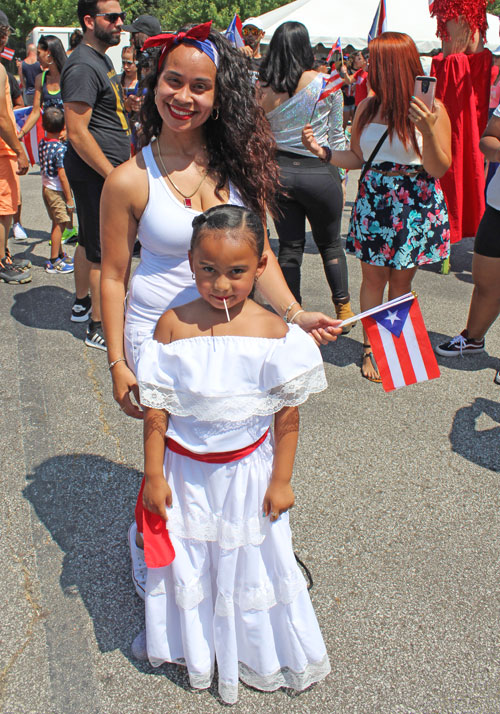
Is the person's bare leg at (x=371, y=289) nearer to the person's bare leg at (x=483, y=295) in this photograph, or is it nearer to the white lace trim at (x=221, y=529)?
the person's bare leg at (x=483, y=295)

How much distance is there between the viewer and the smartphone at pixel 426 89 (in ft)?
10.4

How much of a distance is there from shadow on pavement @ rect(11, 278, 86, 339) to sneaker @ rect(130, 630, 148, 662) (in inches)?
116

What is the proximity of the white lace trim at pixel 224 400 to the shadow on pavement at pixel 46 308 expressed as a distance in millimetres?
3137

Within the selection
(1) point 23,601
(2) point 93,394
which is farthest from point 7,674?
(2) point 93,394

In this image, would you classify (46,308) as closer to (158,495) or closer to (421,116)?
(421,116)

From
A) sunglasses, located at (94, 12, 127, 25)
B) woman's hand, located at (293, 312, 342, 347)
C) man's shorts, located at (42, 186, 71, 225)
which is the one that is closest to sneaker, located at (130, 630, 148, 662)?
woman's hand, located at (293, 312, 342, 347)

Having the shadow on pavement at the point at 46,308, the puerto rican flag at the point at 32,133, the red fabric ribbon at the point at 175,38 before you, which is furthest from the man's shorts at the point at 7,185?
the red fabric ribbon at the point at 175,38

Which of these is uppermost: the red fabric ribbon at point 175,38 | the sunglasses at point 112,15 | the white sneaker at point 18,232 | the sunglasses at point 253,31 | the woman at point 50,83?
the sunglasses at point 253,31

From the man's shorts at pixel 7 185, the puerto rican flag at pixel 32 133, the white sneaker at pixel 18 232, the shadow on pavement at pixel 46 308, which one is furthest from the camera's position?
the white sneaker at pixel 18 232

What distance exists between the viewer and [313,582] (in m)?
2.34

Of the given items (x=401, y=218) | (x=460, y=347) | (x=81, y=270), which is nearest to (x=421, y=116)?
(x=401, y=218)

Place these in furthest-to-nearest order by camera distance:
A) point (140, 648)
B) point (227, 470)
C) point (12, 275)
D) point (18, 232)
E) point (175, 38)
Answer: point (18, 232) < point (12, 275) < point (140, 648) < point (175, 38) < point (227, 470)

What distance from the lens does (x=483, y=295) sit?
4.12 metres

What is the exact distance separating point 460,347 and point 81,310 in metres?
2.90
